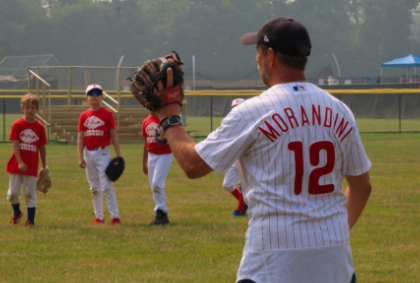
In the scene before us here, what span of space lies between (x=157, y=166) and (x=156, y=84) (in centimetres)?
701

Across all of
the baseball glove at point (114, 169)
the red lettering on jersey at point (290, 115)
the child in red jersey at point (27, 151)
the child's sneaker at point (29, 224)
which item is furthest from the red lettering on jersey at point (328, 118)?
the child's sneaker at point (29, 224)

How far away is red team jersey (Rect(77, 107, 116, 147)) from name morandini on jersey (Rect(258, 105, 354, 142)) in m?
6.94

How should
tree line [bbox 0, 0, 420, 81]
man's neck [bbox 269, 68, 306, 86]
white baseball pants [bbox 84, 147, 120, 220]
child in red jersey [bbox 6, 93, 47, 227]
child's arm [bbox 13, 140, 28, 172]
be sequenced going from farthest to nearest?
tree line [bbox 0, 0, 420, 81] → white baseball pants [bbox 84, 147, 120, 220] → child in red jersey [bbox 6, 93, 47, 227] → child's arm [bbox 13, 140, 28, 172] → man's neck [bbox 269, 68, 306, 86]

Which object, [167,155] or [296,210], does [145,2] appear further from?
[296,210]

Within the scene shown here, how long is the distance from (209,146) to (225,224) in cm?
692

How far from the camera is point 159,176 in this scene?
10180mm

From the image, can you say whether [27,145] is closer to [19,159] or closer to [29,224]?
[19,159]

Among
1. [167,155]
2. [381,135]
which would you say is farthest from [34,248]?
[381,135]

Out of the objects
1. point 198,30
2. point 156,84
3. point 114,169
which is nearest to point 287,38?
point 156,84

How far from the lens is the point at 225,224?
10039mm

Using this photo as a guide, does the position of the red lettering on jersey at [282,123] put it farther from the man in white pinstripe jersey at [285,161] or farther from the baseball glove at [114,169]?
the baseball glove at [114,169]

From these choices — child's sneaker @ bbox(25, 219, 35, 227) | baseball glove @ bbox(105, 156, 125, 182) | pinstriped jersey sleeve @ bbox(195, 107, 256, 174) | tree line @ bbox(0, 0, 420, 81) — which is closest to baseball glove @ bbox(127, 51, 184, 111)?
pinstriped jersey sleeve @ bbox(195, 107, 256, 174)

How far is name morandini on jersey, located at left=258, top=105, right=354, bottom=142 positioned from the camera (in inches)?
124

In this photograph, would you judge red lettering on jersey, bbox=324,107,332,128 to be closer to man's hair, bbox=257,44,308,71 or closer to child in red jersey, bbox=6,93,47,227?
man's hair, bbox=257,44,308,71
